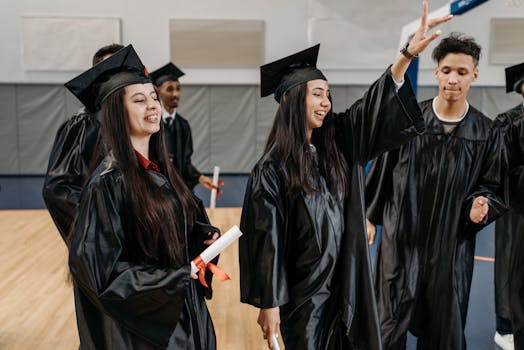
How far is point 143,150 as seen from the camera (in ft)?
7.39

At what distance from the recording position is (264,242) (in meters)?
2.49

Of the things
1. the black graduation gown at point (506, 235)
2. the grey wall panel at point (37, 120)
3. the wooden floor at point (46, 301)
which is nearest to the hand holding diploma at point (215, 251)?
the wooden floor at point (46, 301)

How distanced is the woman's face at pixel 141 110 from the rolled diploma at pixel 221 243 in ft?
1.91

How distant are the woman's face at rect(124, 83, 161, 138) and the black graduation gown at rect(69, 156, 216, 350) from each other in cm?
17

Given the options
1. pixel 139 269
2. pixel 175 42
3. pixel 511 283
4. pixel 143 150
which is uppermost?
pixel 175 42

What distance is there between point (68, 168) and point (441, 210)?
2402 millimetres

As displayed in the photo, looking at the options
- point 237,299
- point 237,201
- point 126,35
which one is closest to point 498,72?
point 237,201

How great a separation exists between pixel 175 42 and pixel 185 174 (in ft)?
21.3

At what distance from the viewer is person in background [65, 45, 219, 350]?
1.92m

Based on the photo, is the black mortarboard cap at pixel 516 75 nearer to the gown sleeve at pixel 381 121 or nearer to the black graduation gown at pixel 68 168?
the gown sleeve at pixel 381 121

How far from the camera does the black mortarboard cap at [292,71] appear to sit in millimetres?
2594

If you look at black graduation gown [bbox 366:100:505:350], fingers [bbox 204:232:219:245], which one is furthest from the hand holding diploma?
black graduation gown [bbox 366:100:505:350]

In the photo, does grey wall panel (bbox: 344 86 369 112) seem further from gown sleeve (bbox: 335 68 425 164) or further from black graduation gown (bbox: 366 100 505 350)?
gown sleeve (bbox: 335 68 425 164)

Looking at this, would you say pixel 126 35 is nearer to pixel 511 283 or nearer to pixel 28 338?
pixel 28 338
